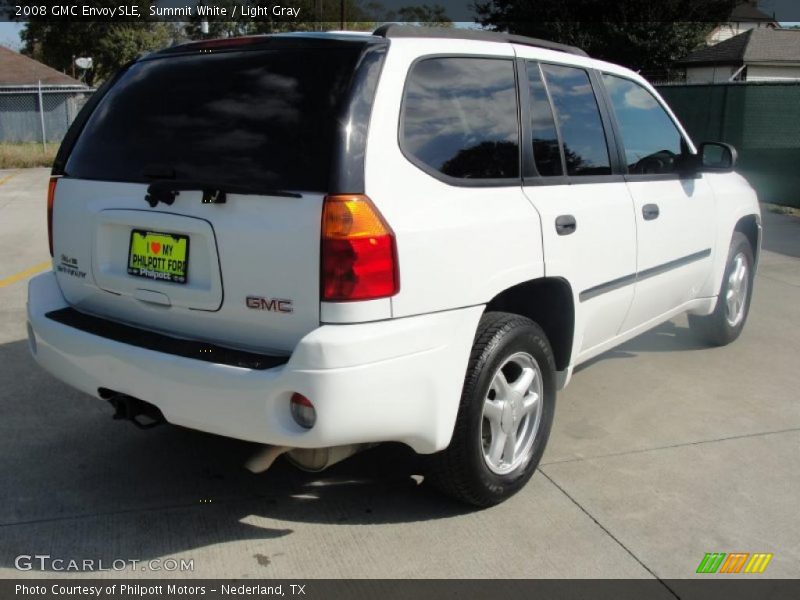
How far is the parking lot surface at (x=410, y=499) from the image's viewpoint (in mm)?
3189

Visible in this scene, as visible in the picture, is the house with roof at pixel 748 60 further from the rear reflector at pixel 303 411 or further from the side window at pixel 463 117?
the rear reflector at pixel 303 411

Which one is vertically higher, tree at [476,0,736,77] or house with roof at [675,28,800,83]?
tree at [476,0,736,77]

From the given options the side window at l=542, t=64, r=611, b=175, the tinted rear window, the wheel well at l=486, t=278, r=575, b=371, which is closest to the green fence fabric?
the side window at l=542, t=64, r=611, b=175

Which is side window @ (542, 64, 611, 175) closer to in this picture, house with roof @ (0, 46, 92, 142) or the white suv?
the white suv

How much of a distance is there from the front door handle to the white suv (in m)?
0.34

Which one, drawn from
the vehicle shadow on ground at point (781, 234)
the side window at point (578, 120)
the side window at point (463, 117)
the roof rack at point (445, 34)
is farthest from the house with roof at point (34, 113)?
the side window at point (463, 117)

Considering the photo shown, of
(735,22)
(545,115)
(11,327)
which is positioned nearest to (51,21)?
(735,22)

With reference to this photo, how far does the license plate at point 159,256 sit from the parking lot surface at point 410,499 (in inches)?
40.5

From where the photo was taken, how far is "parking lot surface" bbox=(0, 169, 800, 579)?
3.19m

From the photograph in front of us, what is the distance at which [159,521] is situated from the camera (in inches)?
135

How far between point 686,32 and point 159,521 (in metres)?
36.1

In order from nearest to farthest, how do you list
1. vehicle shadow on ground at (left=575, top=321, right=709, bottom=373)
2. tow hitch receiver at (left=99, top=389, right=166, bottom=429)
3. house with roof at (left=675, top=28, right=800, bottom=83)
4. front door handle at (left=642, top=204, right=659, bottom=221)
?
tow hitch receiver at (left=99, top=389, right=166, bottom=429) < front door handle at (left=642, top=204, right=659, bottom=221) < vehicle shadow on ground at (left=575, top=321, right=709, bottom=373) < house with roof at (left=675, top=28, right=800, bottom=83)

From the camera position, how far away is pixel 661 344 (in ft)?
20.1

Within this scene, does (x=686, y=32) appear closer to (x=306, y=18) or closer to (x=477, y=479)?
(x=306, y=18)
